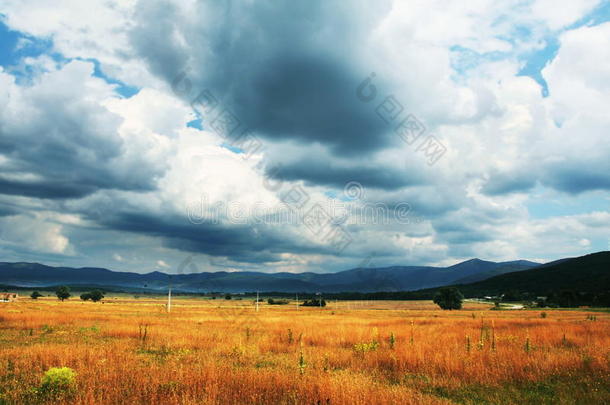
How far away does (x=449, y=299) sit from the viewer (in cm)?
10275

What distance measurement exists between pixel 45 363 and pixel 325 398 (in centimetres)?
1035

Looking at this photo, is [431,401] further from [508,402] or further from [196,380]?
[196,380]

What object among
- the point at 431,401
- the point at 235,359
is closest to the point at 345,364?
the point at 235,359

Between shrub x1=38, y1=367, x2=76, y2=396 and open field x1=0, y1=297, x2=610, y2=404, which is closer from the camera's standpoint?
open field x1=0, y1=297, x2=610, y2=404

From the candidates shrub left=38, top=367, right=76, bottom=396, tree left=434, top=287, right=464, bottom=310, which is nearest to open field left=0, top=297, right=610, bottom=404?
shrub left=38, top=367, right=76, bottom=396

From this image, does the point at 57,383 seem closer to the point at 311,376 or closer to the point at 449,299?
the point at 311,376

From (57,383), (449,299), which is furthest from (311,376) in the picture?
(449,299)

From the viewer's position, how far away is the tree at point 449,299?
101875mm

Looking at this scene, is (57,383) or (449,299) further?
(449,299)

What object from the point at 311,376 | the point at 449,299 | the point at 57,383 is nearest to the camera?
the point at 57,383

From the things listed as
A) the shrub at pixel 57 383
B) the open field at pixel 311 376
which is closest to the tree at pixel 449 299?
the open field at pixel 311 376

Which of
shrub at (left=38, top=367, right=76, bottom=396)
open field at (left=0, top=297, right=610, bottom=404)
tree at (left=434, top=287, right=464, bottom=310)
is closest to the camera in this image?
open field at (left=0, top=297, right=610, bottom=404)

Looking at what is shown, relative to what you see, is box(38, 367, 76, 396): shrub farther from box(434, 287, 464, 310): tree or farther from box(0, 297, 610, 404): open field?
box(434, 287, 464, 310): tree

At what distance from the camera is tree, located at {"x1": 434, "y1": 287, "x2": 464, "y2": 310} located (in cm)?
10188
